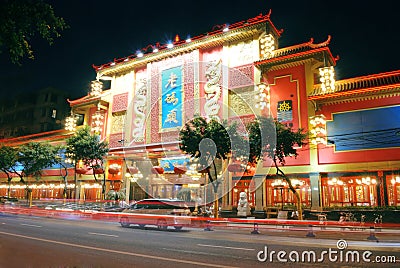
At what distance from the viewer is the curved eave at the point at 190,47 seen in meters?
27.1

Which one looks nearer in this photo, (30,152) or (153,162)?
(153,162)

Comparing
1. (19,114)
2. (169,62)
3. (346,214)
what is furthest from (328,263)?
(19,114)

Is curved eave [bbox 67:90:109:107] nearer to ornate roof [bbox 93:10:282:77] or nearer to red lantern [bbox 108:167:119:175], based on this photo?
ornate roof [bbox 93:10:282:77]

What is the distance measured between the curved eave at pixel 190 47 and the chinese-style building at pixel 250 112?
101 mm

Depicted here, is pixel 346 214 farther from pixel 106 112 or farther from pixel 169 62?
pixel 106 112

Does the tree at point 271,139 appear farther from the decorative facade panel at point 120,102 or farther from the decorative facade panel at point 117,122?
the decorative facade panel at point 120,102

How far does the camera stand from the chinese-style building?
20781mm

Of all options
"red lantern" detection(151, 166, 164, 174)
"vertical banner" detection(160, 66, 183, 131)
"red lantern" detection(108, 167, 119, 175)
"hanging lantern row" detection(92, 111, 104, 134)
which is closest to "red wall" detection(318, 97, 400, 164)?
"vertical banner" detection(160, 66, 183, 131)

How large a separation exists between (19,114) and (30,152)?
105ft

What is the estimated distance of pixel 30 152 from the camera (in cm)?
3447

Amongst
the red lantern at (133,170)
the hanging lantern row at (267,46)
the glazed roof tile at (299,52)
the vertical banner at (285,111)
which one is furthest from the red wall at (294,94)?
the red lantern at (133,170)

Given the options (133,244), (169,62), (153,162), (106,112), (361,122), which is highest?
(169,62)

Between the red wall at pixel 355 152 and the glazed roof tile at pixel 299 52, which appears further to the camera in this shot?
the glazed roof tile at pixel 299 52

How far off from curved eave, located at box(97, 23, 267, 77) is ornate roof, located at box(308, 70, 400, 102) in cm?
840
